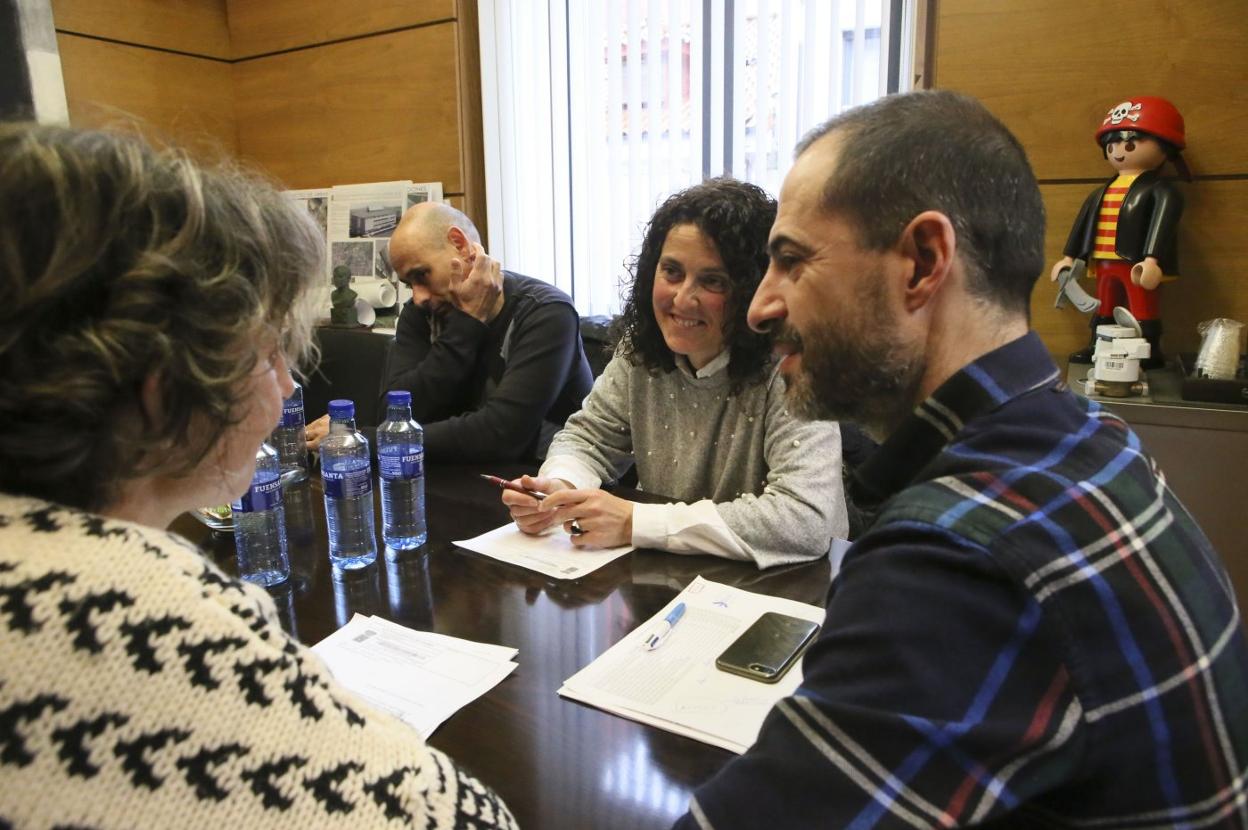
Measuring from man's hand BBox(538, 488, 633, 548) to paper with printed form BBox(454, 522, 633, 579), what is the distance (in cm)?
2

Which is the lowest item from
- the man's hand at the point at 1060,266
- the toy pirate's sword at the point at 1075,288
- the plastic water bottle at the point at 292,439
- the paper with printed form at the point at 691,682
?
the paper with printed form at the point at 691,682

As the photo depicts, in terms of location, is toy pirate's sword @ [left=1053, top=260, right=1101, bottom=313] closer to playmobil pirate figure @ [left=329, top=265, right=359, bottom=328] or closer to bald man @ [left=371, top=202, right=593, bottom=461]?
bald man @ [left=371, top=202, right=593, bottom=461]

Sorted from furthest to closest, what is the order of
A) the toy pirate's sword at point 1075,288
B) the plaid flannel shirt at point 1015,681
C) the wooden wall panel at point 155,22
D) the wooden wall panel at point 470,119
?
the wooden wall panel at point 155,22 → the wooden wall panel at point 470,119 → the toy pirate's sword at point 1075,288 → the plaid flannel shirt at point 1015,681

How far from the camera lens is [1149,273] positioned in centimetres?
210

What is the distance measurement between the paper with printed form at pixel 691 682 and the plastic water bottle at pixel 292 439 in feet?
3.02

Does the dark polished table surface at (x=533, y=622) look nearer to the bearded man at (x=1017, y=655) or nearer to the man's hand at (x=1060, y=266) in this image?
the bearded man at (x=1017, y=655)

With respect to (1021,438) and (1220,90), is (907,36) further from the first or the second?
(1021,438)

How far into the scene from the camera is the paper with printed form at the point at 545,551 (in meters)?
1.29

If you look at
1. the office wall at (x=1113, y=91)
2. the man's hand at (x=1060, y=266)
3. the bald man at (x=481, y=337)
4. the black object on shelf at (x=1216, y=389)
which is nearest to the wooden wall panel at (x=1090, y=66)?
the office wall at (x=1113, y=91)

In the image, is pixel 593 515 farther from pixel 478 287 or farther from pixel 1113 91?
pixel 1113 91

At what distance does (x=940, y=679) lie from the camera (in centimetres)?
58

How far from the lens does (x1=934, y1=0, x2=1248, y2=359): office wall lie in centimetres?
215

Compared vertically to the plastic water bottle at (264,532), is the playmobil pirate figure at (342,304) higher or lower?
higher

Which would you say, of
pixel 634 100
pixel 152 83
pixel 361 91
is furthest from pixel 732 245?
pixel 152 83
